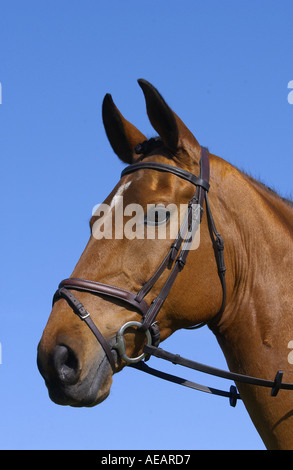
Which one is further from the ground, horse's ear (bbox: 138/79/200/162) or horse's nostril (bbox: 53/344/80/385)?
horse's ear (bbox: 138/79/200/162)

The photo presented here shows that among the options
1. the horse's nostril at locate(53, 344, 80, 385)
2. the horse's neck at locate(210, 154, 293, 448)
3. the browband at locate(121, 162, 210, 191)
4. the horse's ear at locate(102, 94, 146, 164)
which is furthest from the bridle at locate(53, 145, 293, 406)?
the horse's ear at locate(102, 94, 146, 164)

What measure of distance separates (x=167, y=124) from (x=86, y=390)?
2436 millimetres

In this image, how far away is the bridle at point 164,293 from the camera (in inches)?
192

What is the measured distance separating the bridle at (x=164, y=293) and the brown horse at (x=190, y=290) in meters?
0.03

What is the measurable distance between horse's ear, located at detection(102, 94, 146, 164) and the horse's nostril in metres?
2.19

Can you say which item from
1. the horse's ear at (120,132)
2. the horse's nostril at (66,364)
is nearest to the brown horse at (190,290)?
the horse's nostril at (66,364)

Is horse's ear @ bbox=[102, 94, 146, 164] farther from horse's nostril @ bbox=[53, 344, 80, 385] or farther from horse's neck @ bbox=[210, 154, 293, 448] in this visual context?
horse's nostril @ bbox=[53, 344, 80, 385]

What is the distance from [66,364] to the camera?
4641 mm

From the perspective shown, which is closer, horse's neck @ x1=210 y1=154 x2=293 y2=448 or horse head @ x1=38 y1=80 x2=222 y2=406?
horse head @ x1=38 y1=80 x2=222 y2=406

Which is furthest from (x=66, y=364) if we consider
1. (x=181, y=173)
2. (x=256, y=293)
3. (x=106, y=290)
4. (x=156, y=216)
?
(x=181, y=173)

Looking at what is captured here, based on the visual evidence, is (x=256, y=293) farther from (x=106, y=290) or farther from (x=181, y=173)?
(x=106, y=290)

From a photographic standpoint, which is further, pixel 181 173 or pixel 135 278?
pixel 181 173

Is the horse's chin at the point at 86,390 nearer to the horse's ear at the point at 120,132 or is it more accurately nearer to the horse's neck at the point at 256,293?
the horse's neck at the point at 256,293

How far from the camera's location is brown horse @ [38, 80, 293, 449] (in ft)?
15.5
